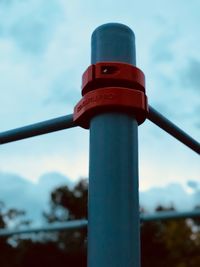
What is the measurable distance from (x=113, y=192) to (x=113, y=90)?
16 centimetres

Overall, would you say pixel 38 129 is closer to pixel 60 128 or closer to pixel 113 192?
pixel 60 128

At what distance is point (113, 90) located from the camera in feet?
2.36

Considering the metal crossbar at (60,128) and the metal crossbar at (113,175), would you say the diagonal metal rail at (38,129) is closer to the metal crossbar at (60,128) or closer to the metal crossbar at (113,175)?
the metal crossbar at (60,128)

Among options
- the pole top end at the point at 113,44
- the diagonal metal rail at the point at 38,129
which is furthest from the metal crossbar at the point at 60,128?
the pole top end at the point at 113,44

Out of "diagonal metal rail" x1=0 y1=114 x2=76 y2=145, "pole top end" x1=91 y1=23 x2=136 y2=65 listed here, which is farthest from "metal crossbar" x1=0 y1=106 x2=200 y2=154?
"pole top end" x1=91 y1=23 x2=136 y2=65

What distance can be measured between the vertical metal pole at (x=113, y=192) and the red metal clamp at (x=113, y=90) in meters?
0.02

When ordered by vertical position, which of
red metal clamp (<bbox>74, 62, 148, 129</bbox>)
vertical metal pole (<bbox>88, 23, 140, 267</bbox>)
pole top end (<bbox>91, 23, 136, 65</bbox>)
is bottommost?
vertical metal pole (<bbox>88, 23, 140, 267</bbox>)

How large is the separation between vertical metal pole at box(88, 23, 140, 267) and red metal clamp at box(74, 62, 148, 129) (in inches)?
0.6

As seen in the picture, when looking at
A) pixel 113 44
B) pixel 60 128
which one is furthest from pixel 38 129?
pixel 113 44

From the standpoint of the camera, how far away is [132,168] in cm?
69

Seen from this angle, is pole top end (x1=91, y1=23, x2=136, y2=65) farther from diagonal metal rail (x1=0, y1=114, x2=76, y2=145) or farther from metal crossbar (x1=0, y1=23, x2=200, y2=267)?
diagonal metal rail (x1=0, y1=114, x2=76, y2=145)

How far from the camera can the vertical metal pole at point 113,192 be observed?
2.11ft

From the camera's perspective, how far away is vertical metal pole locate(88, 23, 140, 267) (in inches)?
25.3

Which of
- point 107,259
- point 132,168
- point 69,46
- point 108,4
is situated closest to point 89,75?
point 132,168
